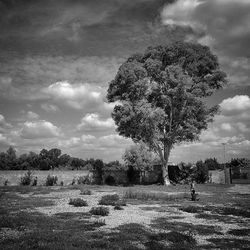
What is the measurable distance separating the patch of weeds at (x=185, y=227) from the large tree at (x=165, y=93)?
21.7 metres

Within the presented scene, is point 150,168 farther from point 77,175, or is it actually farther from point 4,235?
point 4,235

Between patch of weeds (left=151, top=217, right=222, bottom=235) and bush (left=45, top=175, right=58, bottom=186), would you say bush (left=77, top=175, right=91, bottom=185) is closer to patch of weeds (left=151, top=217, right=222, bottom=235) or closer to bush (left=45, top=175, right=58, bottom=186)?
bush (left=45, top=175, right=58, bottom=186)

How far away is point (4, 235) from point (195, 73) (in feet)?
103

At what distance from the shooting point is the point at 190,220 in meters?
12.8

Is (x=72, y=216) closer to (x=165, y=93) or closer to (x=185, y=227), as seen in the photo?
(x=185, y=227)

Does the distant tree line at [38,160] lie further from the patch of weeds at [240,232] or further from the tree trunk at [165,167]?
the patch of weeds at [240,232]

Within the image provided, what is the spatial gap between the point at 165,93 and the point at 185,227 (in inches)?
1013

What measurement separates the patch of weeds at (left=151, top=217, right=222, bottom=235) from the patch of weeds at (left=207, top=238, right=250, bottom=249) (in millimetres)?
955

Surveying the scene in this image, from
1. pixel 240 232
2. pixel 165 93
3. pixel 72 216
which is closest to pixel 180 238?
pixel 240 232

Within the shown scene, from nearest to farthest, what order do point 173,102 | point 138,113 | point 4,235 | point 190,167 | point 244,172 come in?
point 4,235
point 138,113
point 173,102
point 190,167
point 244,172

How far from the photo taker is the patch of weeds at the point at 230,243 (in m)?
8.45

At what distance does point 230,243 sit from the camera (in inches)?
347

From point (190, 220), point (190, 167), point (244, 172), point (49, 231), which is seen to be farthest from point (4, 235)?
point (244, 172)

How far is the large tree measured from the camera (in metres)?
34.0
